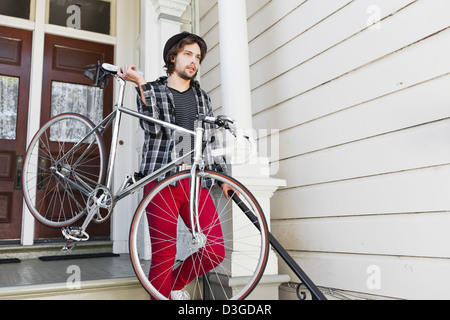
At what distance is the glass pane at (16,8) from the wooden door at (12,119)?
15 cm

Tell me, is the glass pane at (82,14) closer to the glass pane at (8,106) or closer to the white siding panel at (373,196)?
the glass pane at (8,106)

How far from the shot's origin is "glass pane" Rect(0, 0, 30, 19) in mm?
3412

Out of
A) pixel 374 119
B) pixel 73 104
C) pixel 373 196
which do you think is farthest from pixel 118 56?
pixel 373 196

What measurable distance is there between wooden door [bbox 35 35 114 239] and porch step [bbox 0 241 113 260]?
174mm

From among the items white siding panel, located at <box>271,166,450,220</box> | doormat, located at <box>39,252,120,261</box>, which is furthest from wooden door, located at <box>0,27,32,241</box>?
white siding panel, located at <box>271,166,450,220</box>

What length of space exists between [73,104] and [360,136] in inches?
106

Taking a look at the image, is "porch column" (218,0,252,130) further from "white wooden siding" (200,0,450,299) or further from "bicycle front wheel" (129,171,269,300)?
"bicycle front wheel" (129,171,269,300)

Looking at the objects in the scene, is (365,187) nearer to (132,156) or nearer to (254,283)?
(254,283)

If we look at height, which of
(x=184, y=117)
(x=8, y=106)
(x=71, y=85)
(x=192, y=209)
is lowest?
(x=192, y=209)

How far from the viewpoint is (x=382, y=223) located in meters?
1.70

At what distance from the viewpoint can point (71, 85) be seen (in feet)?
11.7

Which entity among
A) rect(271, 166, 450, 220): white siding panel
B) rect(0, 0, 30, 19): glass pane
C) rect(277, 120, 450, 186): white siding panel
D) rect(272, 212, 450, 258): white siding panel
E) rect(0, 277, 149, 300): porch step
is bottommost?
rect(0, 277, 149, 300): porch step

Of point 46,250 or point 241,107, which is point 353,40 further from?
point 46,250
